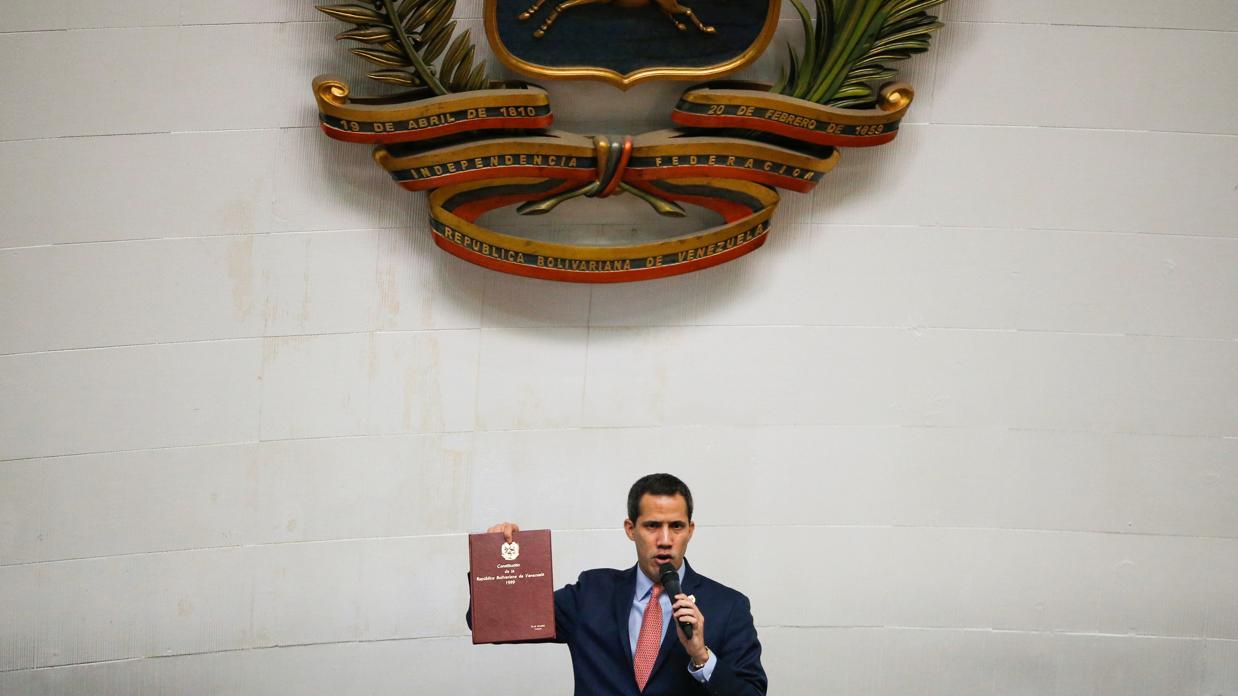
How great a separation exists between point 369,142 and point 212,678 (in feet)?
5.44

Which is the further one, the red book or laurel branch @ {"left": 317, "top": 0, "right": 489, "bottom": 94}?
laurel branch @ {"left": 317, "top": 0, "right": 489, "bottom": 94}

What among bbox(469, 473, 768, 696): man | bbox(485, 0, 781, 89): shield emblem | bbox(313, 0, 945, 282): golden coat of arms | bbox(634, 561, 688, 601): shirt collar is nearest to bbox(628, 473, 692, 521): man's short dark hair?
bbox(469, 473, 768, 696): man

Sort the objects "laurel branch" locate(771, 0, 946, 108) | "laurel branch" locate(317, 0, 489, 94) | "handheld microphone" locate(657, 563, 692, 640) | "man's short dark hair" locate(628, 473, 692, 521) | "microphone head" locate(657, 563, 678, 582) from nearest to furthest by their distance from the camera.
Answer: "handheld microphone" locate(657, 563, 692, 640), "microphone head" locate(657, 563, 678, 582), "man's short dark hair" locate(628, 473, 692, 521), "laurel branch" locate(317, 0, 489, 94), "laurel branch" locate(771, 0, 946, 108)

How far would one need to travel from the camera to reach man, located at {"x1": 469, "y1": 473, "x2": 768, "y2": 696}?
2.57m

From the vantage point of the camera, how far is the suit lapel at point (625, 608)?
263 centimetres

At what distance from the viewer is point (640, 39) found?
3684 mm

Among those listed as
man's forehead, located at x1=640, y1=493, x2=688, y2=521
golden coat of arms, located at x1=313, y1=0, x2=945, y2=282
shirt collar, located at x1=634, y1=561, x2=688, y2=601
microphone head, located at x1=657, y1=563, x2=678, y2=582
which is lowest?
shirt collar, located at x1=634, y1=561, x2=688, y2=601

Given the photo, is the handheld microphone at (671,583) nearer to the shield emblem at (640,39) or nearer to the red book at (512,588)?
the red book at (512,588)

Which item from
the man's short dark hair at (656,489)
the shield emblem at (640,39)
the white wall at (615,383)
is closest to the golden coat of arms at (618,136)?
the shield emblem at (640,39)

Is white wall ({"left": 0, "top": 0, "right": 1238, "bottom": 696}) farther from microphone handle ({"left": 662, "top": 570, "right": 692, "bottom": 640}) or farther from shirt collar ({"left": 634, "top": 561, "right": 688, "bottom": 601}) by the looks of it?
microphone handle ({"left": 662, "top": 570, "right": 692, "bottom": 640})

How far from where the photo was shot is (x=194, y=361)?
3.78 metres

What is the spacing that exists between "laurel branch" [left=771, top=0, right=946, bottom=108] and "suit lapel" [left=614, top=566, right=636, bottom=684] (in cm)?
166

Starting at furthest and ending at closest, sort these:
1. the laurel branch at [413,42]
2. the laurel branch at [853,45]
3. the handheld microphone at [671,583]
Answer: the laurel branch at [853,45] < the laurel branch at [413,42] < the handheld microphone at [671,583]

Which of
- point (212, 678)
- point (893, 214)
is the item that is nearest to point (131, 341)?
point (212, 678)
